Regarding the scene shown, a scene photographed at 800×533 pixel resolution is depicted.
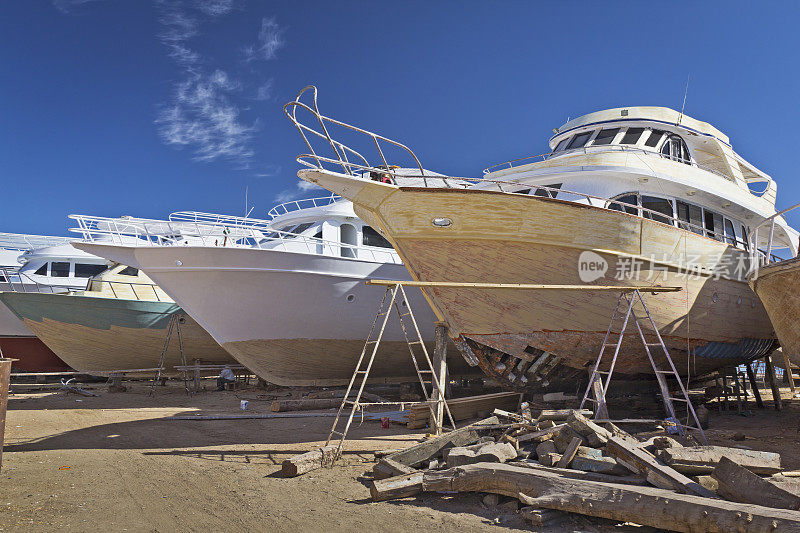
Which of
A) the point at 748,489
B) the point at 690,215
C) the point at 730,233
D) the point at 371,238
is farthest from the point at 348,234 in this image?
the point at 748,489

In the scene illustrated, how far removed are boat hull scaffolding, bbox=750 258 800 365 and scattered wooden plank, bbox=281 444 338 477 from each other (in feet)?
19.9

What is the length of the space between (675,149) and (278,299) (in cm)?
887

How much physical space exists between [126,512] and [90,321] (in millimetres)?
12278

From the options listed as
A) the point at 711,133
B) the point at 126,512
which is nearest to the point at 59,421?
the point at 126,512

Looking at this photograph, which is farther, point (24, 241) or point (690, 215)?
point (24, 241)

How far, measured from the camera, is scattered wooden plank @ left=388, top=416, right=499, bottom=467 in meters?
5.52

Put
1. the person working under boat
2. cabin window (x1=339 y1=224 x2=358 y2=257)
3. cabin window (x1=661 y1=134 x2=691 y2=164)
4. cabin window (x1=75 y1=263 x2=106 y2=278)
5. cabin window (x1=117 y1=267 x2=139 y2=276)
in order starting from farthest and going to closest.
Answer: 1. cabin window (x1=75 y1=263 x2=106 y2=278)
2. cabin window (x1=117 y1=267 x2=139 y2=276)
3. the person working under boat
4. cabin window (x1=339 y1=224 x2=358 y2=257)
5. cabin window (x1=661 y1=134 x2=691 y2=164)

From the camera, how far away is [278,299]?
11.0m

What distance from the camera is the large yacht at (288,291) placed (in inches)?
427

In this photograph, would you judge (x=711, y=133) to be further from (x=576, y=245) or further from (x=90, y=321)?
(x=90, y=321)

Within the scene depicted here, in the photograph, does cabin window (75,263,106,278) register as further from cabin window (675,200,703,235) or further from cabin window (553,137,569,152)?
cabin window (675,200,703,235)

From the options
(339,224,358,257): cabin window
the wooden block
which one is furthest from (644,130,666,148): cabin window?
the wooden block

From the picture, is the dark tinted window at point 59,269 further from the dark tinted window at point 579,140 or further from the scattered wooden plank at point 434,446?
the scattered wooden plank at point 434,446

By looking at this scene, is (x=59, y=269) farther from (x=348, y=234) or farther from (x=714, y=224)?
(x=714, y=224)
